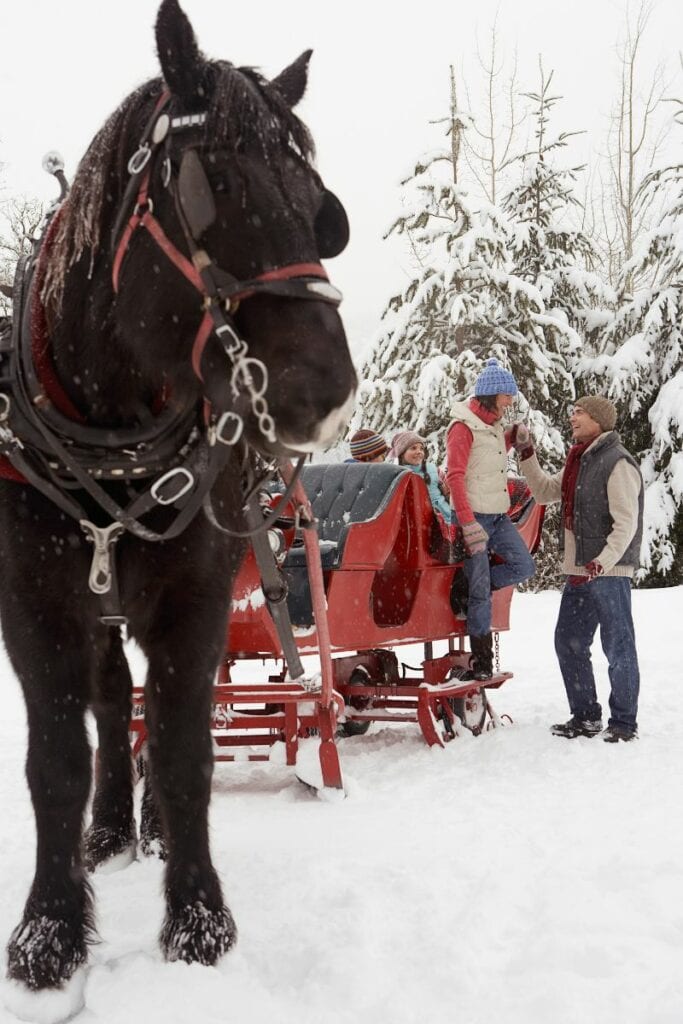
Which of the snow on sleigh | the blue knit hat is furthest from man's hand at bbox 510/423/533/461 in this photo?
the snow on sleigh

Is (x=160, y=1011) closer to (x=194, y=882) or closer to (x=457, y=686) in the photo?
(x=194, y=882)

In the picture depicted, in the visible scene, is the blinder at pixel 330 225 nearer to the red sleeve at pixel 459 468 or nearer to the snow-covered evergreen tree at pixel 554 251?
the red sleeve at pixel 459 468

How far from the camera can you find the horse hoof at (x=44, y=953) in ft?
7.57

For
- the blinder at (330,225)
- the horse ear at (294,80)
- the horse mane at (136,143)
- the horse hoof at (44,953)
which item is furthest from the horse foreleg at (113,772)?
the horse ear at (294,80)

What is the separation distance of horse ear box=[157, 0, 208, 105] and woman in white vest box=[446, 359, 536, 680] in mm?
3869

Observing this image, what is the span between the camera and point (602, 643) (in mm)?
5629

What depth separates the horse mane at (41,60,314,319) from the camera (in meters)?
2.05

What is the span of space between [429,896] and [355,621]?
220 cm

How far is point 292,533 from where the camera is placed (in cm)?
506

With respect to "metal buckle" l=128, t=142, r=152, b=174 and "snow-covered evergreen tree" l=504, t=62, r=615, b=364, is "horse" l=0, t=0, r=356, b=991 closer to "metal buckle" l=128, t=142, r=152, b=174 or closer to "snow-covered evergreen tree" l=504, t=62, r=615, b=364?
"metal buckle" l=128, t=142, r=152, b=174

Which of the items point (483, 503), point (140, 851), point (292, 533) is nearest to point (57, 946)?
point (140, 851)

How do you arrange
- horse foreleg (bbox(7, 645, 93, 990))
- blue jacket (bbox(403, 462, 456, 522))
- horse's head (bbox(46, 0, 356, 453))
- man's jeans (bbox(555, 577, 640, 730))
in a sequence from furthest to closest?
blue jacket (bbox(403, 462, 456, 522)), man's jeans (bbox(555, 577, 640, 730)), horse foreleg (bbox(7, 645, 93, 990)), horse's head (bbox(46, 0, 356, 453))

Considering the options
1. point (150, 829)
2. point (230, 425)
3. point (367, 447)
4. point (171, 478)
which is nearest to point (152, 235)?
point (230, 425)

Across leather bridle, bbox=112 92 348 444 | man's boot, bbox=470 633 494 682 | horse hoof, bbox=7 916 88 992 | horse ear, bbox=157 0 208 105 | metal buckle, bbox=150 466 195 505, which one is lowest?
man's boot, bbox=470 633 494 682
